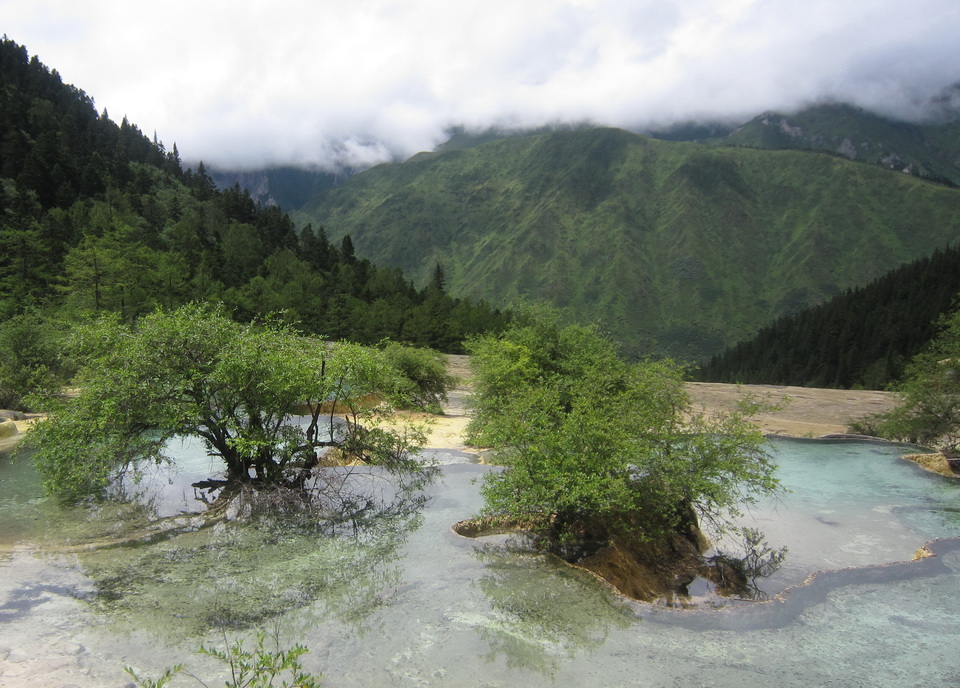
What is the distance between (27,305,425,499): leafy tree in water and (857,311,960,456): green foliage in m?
31.4

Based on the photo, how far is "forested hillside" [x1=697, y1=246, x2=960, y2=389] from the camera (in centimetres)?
11825

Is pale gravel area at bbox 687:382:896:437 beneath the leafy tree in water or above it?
beneath

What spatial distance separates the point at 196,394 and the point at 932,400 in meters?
37.4

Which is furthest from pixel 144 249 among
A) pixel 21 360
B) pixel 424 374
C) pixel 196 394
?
pixel 196 394

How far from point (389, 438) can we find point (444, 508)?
10.2 ft

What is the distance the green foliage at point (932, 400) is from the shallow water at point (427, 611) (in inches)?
704

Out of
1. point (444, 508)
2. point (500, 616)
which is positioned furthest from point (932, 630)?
point (444, 508)

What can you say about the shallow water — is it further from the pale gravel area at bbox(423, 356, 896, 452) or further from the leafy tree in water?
the pale gravel area at bbox(423, 356, 896, 452)

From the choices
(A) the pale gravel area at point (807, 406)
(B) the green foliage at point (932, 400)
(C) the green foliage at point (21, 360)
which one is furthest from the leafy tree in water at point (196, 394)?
(A) the pale gravel area at point (807, 406)

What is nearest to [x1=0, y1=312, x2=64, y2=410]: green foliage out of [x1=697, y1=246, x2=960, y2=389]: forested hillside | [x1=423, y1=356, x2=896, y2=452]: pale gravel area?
[x1=423, y1=356, x2=896, y2=452]: pale gravel area

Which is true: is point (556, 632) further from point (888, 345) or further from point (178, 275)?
point (888, 345)

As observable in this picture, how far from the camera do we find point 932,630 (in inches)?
527

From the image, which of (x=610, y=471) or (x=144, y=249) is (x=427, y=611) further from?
(x=144, y=249)

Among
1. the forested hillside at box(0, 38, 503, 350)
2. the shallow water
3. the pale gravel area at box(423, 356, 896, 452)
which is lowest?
the shallow water
